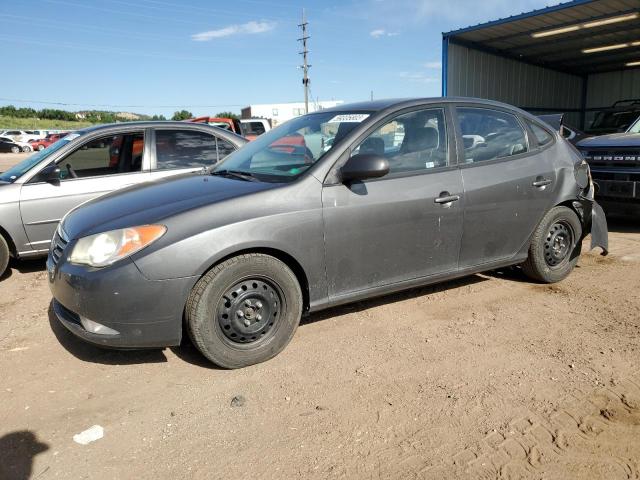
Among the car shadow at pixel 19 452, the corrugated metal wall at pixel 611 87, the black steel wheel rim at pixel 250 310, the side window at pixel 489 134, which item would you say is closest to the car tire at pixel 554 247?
the side window at pixel 489 134

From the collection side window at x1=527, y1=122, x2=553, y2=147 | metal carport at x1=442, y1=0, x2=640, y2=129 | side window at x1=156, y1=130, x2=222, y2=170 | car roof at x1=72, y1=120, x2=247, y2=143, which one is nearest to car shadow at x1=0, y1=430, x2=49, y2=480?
side window at x1=156, y1=130, x2=222, y2=170

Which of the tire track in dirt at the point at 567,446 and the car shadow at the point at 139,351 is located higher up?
the car shadow at the point at 139,351

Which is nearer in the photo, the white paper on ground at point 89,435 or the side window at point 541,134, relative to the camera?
the white paper on ground at point 89,435

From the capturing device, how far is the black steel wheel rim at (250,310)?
311cm

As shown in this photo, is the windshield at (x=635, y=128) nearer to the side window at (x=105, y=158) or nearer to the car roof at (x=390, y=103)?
the car roof at (x=390, y=103)

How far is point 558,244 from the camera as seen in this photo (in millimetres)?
4715

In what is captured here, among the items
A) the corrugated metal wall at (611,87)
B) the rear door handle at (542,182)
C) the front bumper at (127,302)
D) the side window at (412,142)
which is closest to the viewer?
the front bumper at (127,302)

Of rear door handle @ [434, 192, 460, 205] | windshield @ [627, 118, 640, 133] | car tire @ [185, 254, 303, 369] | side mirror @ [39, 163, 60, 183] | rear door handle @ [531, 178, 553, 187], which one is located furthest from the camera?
windshield @ [627, 118, 640, 133]

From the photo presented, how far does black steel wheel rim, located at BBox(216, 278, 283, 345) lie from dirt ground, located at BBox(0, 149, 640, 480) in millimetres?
233

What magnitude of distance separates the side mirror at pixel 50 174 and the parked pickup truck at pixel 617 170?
21.6 ft

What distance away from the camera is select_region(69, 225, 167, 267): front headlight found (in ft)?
9.57

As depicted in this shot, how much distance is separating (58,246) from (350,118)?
2249 mm

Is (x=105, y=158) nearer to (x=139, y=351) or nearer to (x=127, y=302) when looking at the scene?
(x=139, y=351)

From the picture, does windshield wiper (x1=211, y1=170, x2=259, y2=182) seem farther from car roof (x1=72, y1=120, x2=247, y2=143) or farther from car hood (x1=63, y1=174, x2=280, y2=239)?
car roof (x1=72, y1=120, x2=247, y2=143)
